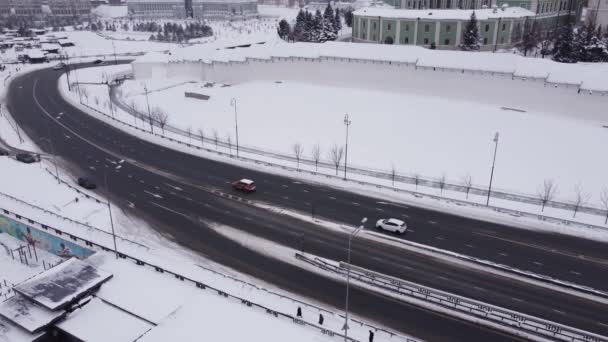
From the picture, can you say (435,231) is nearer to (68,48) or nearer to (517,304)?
(517,304)

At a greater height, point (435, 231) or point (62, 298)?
point (62, 298)

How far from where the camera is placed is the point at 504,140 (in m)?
58.8

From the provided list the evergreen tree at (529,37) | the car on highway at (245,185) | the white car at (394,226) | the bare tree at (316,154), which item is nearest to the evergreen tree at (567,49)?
the evergreen tree at (529,37)

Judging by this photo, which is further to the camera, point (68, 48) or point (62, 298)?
point (68, 48)

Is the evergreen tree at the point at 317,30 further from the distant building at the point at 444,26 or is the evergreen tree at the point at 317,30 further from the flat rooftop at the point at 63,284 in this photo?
the flat rooftop at the point at 63,284

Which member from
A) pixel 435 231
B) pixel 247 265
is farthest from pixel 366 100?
pixel 247 265

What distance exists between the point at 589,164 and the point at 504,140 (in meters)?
10.2

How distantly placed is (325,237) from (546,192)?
22.6 m

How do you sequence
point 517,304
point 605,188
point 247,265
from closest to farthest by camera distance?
point 517,304
point 247,265
point 605,188

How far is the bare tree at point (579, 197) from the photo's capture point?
4202 centimetres

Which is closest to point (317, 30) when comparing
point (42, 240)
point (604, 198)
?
point (604, 198)

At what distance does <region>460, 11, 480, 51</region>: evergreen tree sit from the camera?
97.0 meters

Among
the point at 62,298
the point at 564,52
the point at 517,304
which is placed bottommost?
the point at 517,304

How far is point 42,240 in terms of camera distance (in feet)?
122
